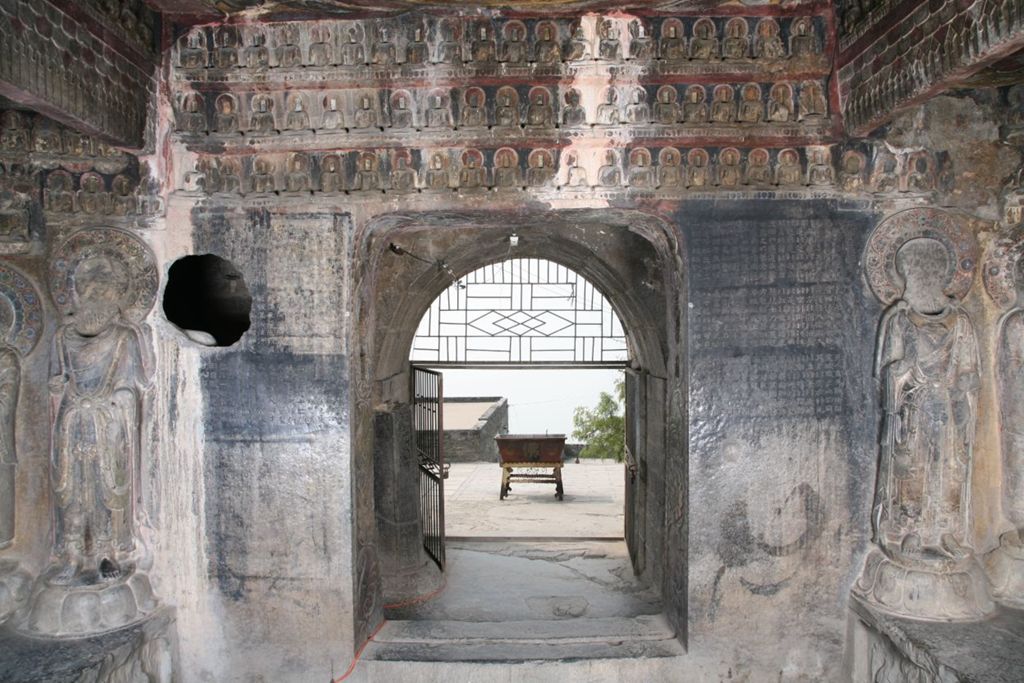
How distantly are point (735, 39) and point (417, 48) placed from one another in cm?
159

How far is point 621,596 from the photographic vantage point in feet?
19.0

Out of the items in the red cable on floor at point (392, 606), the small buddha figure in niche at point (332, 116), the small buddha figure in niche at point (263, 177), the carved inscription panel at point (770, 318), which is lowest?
the red cable on floor at point (392, 606)

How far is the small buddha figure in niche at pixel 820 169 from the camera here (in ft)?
12.8

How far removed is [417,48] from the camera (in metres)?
3.85

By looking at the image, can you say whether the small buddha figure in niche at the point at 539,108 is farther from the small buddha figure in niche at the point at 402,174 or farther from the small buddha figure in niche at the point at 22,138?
the small buddha figure in niche at the point at 22,138

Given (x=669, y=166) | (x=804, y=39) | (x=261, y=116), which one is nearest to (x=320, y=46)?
(x=261, y=116)

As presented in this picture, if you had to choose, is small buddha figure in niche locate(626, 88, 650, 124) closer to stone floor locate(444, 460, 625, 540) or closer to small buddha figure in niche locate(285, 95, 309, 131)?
small buddha figure in niche locate(285, 95, 309, 131)

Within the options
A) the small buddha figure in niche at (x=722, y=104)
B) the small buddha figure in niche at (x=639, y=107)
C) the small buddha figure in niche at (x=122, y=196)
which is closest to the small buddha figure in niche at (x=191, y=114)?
the small buddha figure in niche at (x=122, y=196)

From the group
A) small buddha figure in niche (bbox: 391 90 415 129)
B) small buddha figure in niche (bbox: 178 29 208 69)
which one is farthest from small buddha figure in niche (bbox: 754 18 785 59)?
small buddha figure in niche (bbox: 178 29 208 69)

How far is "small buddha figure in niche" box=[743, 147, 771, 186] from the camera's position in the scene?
12.8 ft

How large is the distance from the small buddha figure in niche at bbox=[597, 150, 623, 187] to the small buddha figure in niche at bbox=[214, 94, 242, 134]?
1876mm

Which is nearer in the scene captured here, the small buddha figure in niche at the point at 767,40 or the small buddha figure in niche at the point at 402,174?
the small buddha figure in niche at the point at 767,40

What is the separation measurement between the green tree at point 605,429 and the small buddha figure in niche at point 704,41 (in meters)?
11.7

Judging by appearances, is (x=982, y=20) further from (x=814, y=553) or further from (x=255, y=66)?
(x=255, y=66)
